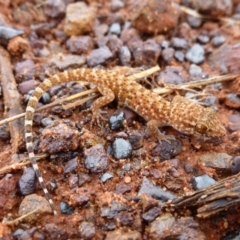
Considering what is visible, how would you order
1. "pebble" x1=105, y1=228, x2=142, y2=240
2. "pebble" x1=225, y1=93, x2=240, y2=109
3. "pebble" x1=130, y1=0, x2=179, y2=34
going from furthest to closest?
"pebble" x1=130, y1=0, x2=179, y2=34, "pebble" x1=225, y1=93, x2=240, y2=109, "pebble" x1=105, y1=228, x2=142, y2=240

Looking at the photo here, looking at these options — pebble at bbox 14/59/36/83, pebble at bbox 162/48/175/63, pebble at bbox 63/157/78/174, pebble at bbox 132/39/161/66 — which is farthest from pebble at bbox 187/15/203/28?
pebble at bbox 63/157/78/174

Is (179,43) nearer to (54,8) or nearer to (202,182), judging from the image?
(54,8)

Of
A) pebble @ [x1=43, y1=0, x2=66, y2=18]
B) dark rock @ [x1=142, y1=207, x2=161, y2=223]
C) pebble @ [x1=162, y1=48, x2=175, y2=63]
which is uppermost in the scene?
→ pebble @ [x1=43, y1=0, x2=66, y2=18]

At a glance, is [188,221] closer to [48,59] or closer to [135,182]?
[135,182]

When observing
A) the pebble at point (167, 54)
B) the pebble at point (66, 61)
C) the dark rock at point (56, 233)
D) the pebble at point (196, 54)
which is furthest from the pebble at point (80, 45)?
the dark rock at point (56, 233)

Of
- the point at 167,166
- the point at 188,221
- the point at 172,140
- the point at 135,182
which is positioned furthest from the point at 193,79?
the point at 188,221

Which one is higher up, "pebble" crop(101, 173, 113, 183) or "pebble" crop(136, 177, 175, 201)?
"pebble" crop(101, 173, 113, 183)

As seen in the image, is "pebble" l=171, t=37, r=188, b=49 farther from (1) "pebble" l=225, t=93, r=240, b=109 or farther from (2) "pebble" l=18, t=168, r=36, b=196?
(2) "pebble" l=18, t=168, r=36, b=196

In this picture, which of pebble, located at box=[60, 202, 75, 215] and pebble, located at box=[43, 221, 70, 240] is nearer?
pebble, located at box=[43, 221, 70, 240]
